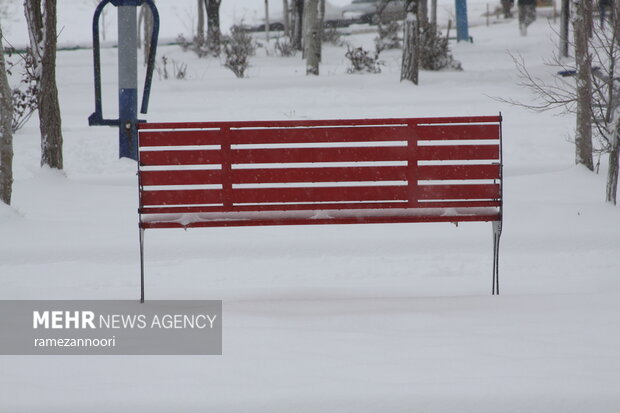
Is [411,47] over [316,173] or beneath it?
over

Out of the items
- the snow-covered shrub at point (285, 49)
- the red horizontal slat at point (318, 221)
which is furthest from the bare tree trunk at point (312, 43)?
the red horizontal slat at point (318, 221)

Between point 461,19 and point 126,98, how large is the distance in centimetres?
2443

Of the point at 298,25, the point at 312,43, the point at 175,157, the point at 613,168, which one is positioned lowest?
the point at 613,168

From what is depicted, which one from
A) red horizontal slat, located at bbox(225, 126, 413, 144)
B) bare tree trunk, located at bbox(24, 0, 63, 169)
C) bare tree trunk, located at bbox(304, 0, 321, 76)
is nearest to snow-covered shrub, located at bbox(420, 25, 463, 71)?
bare tree trunk, located at bbox(304, 0, 321, 76)

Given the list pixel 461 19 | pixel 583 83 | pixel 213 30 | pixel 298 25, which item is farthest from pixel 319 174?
pixel 461 19

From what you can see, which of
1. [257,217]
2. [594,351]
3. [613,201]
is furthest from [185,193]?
[613,201]

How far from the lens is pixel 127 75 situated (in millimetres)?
10359

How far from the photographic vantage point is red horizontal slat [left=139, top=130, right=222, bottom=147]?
19.3 feet

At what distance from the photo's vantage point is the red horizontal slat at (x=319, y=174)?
19.6 ft

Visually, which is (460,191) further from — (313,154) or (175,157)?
(175,157)

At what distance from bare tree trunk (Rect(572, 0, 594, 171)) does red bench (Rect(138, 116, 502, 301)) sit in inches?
206

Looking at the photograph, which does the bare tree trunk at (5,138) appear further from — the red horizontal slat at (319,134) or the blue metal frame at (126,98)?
the red horizontal slat at (319,134)

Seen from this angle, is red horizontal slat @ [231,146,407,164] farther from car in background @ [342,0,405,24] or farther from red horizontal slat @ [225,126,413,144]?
car in background @ [342,0,405,24]

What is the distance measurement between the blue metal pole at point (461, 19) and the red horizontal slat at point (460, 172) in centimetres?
2746
